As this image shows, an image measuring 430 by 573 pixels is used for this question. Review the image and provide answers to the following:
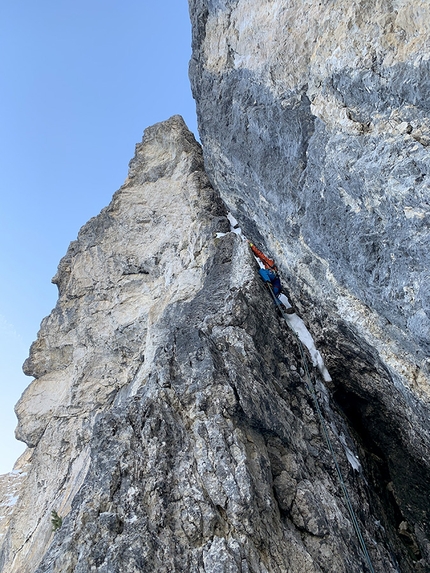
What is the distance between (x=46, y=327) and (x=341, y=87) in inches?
536

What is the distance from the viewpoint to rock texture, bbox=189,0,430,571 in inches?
289

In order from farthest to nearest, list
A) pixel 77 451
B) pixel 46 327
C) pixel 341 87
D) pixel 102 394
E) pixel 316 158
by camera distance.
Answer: pixel 46 327, pixel 102 394, pixel 77 451, pixel 316 158, pixel 341 87

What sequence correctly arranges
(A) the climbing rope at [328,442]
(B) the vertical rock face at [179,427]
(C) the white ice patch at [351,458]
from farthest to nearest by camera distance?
1. (C) the white ice patch at [351,458]
2. (A) the climbing rope at [328,442]
3. (B) the vertical rock face at [179,427]

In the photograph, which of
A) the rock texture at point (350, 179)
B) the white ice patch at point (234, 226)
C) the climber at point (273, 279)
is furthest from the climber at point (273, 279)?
the white ice patch at point (234, 226)

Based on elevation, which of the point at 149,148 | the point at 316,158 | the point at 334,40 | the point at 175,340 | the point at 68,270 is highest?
the point at 149,148

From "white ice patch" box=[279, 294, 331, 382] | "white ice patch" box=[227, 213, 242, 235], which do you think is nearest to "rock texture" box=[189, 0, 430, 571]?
"white ice patch" box=[279, 294, 331, 382]

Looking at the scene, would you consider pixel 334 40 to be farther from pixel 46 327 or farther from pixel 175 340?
pixel 46 327

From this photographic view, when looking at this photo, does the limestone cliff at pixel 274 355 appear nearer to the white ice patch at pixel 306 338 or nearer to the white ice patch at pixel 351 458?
the white ice patch at pixel 351 458

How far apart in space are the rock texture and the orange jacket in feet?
0.89

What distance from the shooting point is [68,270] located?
18.0 meters

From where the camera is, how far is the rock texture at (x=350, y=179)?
733cm

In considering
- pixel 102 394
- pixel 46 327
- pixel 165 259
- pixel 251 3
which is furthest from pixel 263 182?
pixel 46 327

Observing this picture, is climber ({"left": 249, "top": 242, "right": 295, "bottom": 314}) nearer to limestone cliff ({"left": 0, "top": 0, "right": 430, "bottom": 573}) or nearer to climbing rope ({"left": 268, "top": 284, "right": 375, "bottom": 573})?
climbing rope ({"left": 268, "top": 284, "right": 375, "bottom": 573})

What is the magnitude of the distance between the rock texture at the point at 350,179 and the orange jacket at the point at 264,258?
0.89 ft
